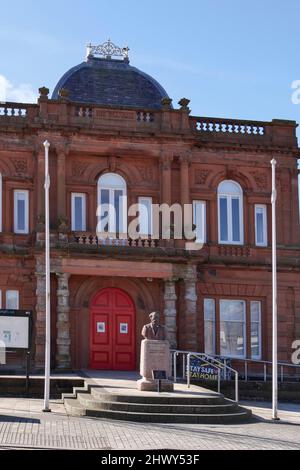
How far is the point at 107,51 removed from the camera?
127 ft

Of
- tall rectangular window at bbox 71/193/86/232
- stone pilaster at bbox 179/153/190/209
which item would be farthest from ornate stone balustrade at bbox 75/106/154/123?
tall rectangular window at bbox 71/193/86/232

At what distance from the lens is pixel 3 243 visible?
32.3 meters

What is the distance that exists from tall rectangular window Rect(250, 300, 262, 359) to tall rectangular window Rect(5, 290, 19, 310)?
8511 mm

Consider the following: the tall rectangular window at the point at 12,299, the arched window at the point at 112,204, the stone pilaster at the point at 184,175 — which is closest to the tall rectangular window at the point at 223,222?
the stone pilaster at the point at 184,175

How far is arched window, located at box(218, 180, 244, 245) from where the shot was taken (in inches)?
1353

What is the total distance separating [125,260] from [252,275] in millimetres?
5045

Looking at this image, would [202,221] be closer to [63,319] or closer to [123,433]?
[63,319]

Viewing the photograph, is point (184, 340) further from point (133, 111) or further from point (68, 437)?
point (68, 437)

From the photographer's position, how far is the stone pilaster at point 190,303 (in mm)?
32094

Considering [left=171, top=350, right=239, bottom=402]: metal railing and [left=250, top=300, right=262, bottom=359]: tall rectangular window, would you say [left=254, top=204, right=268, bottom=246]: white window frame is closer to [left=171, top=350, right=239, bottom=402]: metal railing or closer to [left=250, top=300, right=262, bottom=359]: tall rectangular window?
[left=250, top=300, right=262, bottom=359]: tall rectangular window

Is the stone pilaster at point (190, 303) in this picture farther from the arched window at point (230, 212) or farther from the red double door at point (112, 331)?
the arched window at point (230, 212)

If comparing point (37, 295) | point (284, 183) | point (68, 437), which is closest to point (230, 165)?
point (284, 183)

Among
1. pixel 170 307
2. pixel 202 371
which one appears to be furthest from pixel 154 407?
pixel 170 307

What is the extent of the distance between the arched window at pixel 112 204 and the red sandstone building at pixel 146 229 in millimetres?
51
